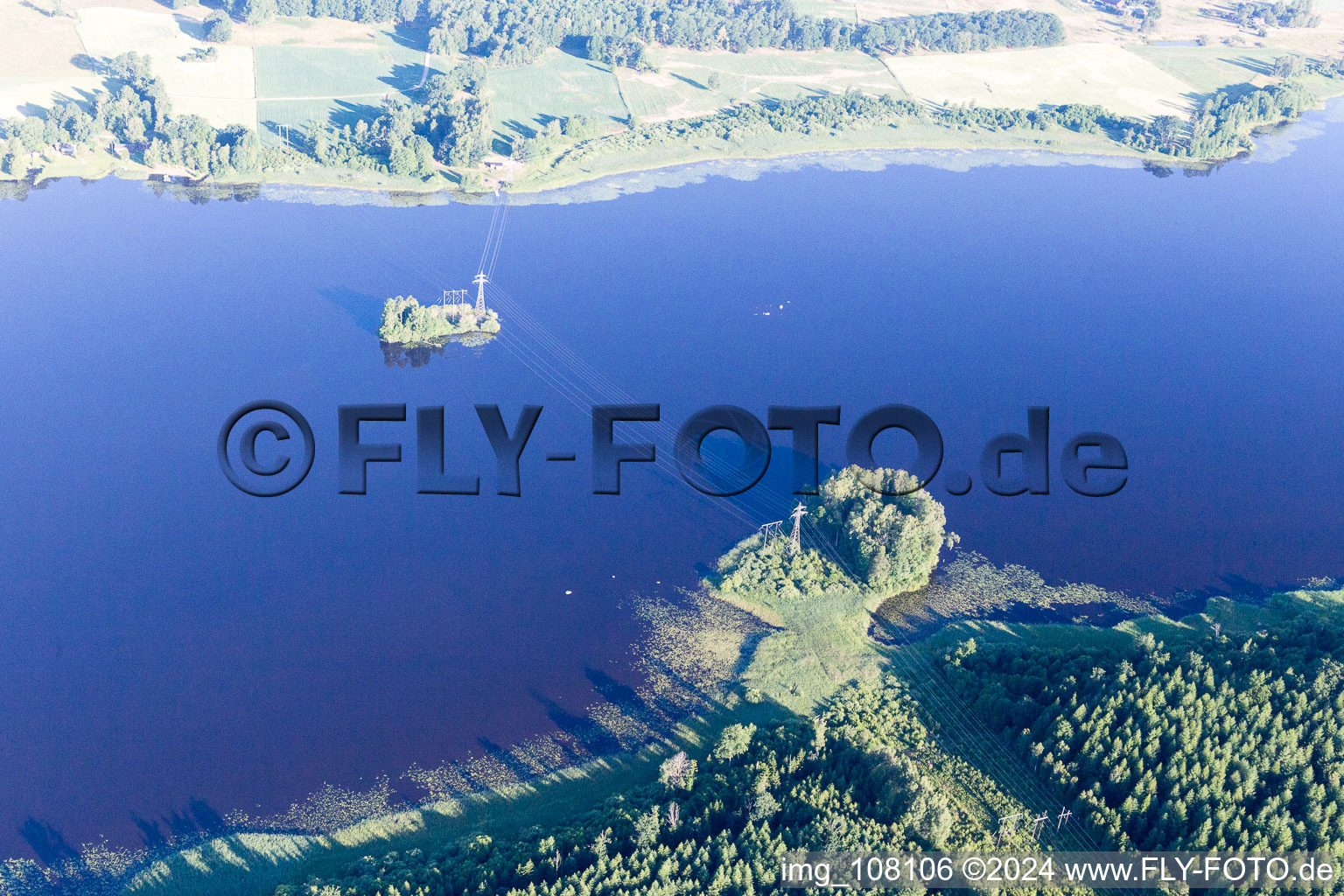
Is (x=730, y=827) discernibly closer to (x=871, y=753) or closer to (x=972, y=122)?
(x=871, y=753)

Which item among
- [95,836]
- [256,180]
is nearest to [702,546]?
[95,836]

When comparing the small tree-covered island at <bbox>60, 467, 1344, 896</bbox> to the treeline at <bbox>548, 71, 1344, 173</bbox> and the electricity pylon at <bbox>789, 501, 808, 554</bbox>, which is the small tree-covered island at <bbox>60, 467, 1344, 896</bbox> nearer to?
the electricity pylon at <bbox>789, 501, 808, 554</bbox>

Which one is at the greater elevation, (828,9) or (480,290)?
(828,9)

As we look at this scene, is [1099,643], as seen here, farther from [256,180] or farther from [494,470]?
[256,180]

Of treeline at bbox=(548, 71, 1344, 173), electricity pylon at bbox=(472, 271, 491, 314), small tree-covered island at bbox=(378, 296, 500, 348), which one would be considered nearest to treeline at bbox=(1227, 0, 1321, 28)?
treeline at bbox=(548, 71, 1344, 173)

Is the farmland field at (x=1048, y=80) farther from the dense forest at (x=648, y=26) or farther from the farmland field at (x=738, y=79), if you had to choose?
the farmland field at (x=738, y=79)

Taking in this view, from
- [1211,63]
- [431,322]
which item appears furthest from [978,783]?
[1211,63]
